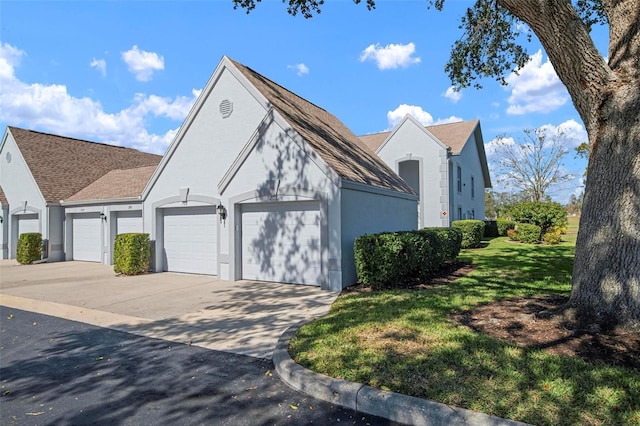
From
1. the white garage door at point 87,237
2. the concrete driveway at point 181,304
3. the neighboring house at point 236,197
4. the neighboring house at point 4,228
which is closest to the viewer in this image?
the concrete driveway at point 181,304

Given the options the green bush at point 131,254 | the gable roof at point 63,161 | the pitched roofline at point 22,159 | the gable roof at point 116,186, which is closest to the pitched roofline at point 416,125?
the gable roof at point 116,186

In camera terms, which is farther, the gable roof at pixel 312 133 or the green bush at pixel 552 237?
the green bush at pixel 552 237

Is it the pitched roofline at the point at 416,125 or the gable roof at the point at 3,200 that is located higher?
the pitched roofline at the point at 416,125

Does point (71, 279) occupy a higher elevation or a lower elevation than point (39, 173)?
lower

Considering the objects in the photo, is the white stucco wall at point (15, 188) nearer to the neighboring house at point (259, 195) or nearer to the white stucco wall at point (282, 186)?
the neighboring house at point (259, 195)

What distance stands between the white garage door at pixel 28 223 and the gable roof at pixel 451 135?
19.2 m

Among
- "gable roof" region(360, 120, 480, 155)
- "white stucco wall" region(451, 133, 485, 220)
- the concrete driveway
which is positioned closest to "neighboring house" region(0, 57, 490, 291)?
the concrete driveway

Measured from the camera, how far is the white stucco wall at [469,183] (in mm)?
22547

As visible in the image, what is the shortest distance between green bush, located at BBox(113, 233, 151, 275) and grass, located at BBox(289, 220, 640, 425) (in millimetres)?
8307

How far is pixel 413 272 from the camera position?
10125 millimetres

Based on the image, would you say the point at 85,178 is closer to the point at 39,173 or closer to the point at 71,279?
the point at 39,173

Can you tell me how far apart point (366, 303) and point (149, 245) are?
29.2 feet

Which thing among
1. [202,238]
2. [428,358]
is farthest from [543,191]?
[428,358]

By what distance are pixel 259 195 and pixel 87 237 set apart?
1092cm
